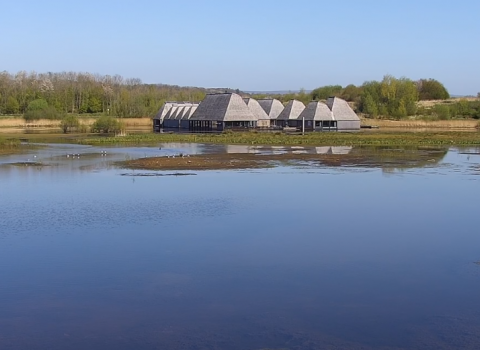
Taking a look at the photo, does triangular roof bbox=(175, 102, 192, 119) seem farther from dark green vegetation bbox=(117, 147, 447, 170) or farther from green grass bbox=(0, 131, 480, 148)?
dark green vegetation bbox=(117, 147, 447, 170)

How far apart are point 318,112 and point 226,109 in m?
8.83

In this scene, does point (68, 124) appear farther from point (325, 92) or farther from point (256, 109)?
point (325, 92)

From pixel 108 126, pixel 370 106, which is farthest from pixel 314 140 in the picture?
pixel 370 106

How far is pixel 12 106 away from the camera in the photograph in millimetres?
76625

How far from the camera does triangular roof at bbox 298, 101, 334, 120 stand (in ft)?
191

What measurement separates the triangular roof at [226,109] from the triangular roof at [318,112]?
5.30 metres

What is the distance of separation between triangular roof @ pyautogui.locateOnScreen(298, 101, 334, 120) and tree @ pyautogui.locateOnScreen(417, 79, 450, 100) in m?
48.3

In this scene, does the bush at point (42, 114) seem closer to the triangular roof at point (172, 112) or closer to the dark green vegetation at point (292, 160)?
the triangular roof at point (172, 112)

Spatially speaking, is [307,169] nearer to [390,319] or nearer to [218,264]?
[218,264]

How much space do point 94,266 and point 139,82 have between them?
117 meters

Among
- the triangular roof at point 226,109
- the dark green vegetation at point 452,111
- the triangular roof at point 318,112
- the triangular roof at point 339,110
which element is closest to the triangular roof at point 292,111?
the triangular roof at point 318,112

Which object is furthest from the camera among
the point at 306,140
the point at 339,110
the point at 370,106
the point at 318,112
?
the point at 370,106

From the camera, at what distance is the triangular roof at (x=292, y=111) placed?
6166cm

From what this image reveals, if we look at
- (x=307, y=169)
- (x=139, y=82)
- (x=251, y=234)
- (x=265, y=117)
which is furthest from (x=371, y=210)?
(x=139, y=82)
